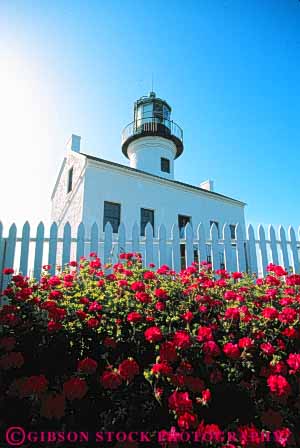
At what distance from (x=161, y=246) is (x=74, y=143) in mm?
12180

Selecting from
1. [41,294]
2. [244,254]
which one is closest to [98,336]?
[41,294]

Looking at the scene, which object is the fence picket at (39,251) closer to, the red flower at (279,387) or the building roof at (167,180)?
the red flower at (279,387)

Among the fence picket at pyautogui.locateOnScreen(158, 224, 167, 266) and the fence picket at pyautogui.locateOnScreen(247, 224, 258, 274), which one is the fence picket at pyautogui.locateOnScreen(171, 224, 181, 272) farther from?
the fence picket at pyautogui.locateOnScreen(247, 224, 258, 274)

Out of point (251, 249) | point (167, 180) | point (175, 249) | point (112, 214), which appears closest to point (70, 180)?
point (112, 214)

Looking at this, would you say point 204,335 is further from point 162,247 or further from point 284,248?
point 284,248

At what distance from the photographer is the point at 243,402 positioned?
184 centimetres

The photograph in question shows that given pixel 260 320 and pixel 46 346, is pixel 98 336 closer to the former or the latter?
pixel 46 346

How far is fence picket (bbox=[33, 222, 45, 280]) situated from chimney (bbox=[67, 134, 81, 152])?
1157cm

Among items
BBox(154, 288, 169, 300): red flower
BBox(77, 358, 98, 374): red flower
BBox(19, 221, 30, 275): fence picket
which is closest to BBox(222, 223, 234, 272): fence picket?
BBox(154, 288, 169, 300): red flower

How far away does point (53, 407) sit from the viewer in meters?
1.53

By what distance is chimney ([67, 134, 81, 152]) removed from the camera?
15641mm

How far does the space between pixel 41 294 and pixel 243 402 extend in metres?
1.93

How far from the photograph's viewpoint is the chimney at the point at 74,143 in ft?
51.3

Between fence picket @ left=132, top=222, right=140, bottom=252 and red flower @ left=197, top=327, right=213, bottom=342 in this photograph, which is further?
fence picket @ left=132, top=222, right=140, bottom=252
